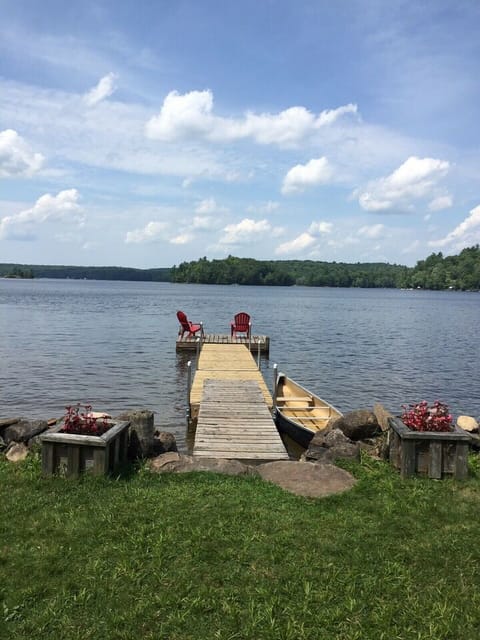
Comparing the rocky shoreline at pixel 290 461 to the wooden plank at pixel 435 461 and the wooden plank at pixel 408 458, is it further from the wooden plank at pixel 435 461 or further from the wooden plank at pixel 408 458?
the wooden plank at pixel 435 461

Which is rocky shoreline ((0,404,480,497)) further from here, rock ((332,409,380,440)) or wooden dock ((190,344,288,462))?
wooden dock ((190,344,288,462))

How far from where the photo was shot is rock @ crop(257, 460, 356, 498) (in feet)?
20.7

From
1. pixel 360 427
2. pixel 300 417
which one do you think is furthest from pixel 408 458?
pixel 300 417

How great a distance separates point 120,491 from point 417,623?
3.49 meters

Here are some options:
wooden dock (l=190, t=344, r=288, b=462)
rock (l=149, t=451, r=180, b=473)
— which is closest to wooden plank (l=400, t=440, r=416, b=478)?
wooden dock (l=190, t=344, r=288, b=462)

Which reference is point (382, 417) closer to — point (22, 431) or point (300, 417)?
point (300, 417)

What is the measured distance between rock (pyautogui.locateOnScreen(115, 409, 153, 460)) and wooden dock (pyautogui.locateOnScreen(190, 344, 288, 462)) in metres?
1.38

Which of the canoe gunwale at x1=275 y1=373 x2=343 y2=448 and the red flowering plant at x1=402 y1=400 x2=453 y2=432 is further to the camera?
the canoe gunwale at x1=275 y1=373 x2=343 y2=448

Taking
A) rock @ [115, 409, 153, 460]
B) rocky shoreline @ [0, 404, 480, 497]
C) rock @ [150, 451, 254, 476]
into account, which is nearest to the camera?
rocky shoreline @ [0, 404, 480, 497]

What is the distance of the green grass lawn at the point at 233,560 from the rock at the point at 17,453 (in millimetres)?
1126

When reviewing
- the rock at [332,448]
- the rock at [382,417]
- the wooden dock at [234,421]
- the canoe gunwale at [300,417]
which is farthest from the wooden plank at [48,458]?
the canoe gunwale at [300,417]

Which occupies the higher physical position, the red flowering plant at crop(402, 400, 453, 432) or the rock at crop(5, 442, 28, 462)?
the red flowering plant at crop(402, 400, 453, 432)

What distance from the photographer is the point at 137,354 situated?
87.4ft

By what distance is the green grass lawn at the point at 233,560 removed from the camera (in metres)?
3.72
